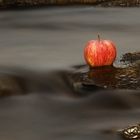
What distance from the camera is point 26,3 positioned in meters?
12.4

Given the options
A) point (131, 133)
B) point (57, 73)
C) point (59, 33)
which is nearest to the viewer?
point (131, 133)

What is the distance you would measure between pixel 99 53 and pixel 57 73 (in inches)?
24.4

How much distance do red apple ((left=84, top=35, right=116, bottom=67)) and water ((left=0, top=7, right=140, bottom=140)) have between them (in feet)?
1.43

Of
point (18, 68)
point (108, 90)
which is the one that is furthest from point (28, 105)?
point (18, 68)

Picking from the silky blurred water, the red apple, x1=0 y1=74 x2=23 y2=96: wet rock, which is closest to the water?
the silky blurred water

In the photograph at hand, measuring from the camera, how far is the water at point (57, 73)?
4480 millimetres

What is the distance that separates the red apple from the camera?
5930 millimetres

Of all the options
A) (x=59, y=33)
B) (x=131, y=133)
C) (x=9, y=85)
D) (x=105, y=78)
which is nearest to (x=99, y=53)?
(x=105, y=78)

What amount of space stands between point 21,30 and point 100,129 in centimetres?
595

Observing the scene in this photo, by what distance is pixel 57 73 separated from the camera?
20.5 ft

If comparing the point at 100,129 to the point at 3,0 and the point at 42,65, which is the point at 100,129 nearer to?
the point at 42,65

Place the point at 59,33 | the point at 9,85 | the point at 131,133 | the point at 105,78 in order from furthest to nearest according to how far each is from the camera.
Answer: the point at 59,33 → the point at 9,85 → the point at 105,78 → the point at 131,133

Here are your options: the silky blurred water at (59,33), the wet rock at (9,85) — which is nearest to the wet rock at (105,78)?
the wet rock at (9,85)

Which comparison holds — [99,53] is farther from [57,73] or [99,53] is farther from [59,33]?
[59,33]
